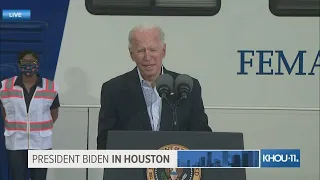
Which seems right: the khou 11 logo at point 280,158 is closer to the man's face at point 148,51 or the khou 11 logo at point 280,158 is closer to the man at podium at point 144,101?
the man at podium at point 144,101

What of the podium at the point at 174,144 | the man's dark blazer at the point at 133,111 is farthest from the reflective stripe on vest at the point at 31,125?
the podium at the point at 174,144

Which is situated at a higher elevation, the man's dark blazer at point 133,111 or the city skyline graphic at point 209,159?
the man's dark blazer at point 133,111

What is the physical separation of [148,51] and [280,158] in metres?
1.61

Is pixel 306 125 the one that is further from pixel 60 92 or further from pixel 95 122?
pixel 60 92

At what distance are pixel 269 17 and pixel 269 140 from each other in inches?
44.9

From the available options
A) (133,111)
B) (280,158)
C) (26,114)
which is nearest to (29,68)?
(26,114)

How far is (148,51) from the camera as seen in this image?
148 inches

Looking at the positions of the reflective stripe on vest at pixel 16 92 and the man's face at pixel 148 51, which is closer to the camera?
the man's face at pixel 148 51

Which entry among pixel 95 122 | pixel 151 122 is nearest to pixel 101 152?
pixel 151 122

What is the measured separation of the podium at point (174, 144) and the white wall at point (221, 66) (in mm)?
1365

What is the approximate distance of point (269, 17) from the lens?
4.66 meters

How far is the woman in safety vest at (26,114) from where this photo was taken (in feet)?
15.1

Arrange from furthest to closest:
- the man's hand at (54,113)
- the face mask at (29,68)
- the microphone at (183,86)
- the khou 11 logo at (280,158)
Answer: the man's hand at (54,113) → the face mask at (29,68) → the khou 11 logo at (280,158) → the microphone at (183,86)

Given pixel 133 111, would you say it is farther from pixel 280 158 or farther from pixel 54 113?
pixel 280 158
